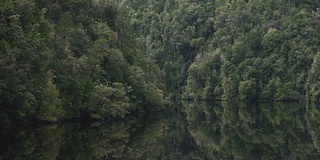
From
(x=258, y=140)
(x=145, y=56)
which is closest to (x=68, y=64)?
(x=258, y=140)

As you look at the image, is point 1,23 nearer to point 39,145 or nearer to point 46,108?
point 46,108

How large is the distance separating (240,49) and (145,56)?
167 ft

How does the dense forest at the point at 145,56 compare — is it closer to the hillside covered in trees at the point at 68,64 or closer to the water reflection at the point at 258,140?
the hillside covered in trees at the point at 68,64

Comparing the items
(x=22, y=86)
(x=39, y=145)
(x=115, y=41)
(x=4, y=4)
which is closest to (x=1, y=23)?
(x=4, y=4)

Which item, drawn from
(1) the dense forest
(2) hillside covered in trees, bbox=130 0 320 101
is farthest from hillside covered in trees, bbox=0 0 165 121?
(2) hillside covered in trees, bbox=130 0 320 101

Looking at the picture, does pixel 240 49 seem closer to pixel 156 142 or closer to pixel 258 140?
pixel 258 140

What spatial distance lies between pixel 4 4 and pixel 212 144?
82.8 feet

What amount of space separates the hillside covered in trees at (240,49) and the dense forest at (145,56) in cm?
→ 31

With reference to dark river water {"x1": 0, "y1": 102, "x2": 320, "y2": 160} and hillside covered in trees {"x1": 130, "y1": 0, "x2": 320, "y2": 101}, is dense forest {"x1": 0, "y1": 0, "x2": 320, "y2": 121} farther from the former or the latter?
dark river water {"x1": 0, "y1": 102, "x2": 320, "y2": 160}

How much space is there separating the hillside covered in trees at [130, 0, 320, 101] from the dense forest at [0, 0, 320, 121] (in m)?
0.31

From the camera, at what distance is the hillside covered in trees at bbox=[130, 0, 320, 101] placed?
469 ft

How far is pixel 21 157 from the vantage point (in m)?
32.4

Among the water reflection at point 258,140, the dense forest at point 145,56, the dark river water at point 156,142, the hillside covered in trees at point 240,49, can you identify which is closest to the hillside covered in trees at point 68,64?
the dense forest at point 145,56

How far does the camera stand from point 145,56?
11875 centimetres
